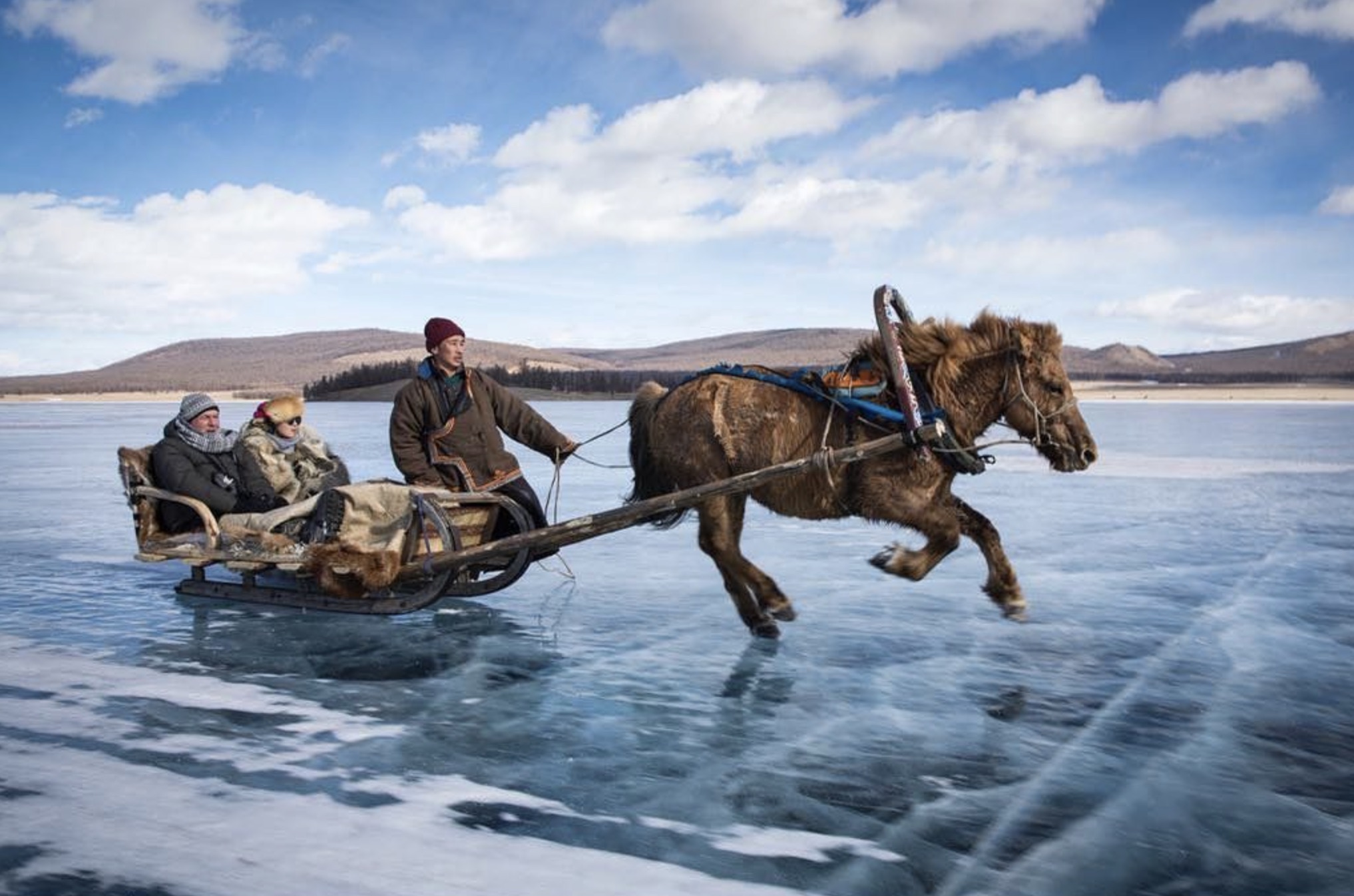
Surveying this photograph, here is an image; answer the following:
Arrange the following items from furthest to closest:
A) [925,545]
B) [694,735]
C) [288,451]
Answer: [288,451] < [925,545] < [694,735]

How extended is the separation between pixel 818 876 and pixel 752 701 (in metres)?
1.69

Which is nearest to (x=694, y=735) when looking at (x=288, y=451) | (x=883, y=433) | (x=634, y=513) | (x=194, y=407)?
(x=634, y=513)

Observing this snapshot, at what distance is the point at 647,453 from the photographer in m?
6.39

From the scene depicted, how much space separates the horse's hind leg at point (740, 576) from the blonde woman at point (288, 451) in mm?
2568

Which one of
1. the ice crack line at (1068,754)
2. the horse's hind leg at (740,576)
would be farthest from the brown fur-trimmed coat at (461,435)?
the ice crack line at (1068,754)

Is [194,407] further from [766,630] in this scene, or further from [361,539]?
[766,630]

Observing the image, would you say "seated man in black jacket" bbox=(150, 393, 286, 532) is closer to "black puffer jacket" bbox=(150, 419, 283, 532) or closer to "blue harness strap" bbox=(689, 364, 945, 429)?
"black puffer jacket" bbox=(150, 419, 283, 532)

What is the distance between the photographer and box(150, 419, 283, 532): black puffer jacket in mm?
6758

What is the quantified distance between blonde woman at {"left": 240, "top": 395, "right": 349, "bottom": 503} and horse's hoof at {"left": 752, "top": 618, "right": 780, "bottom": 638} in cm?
290

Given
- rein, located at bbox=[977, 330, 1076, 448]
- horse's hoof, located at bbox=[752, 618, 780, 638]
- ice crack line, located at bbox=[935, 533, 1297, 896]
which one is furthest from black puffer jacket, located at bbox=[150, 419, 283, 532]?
ice crack line, located at bbox=[935, 533, 1297, 896]

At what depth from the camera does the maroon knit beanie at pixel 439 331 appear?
248 inches

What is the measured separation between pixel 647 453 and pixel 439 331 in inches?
56.1

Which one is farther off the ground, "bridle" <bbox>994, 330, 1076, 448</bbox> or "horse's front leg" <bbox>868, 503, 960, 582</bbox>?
"bridle" <bbox>994, 330, 1076, 448</bbox>

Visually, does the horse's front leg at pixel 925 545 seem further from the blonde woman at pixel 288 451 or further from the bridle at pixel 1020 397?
the blonde woman at pixel 288 451
